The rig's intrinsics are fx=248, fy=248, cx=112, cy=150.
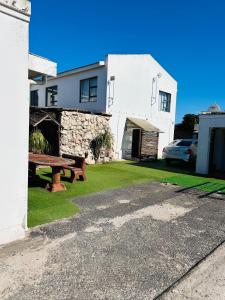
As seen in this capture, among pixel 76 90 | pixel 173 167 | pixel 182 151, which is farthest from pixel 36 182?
pixel 76 90

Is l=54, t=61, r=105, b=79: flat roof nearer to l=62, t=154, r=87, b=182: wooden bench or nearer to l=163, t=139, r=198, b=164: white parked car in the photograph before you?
l=163, t=139, r=198, b=164: white parked car

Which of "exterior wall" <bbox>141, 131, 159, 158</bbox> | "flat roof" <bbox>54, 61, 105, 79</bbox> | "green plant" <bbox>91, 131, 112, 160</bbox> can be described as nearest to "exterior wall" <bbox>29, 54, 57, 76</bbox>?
"green plant" <bbox>91, 131, 112, 160</bbox>

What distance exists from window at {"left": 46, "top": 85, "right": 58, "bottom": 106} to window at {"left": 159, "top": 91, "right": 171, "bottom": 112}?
9186mm

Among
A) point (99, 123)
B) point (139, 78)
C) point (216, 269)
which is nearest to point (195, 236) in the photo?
point (216, 269)

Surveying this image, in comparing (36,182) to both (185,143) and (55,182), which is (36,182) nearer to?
(55,182)

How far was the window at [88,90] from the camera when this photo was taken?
18.0 m

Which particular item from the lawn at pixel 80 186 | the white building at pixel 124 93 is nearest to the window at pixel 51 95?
the white building at pixel 124 93

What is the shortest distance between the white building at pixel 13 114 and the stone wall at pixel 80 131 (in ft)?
31.0

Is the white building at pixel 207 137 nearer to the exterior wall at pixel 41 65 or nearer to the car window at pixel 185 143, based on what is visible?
the car window at pixel 185 143

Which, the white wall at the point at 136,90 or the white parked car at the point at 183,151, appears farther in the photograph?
the white wall at the point at 136,90

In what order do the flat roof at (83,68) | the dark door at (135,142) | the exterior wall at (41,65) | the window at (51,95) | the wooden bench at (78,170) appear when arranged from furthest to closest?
1. the window at (51,95)
2. the dark door at (135,142)
3. the flat roof at (83,68)
4. the wooden bench at (78,170)
5. the exterior wall at (41,65)

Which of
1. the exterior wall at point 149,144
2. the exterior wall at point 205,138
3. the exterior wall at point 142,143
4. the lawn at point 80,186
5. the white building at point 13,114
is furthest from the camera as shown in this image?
the exterior wall at point 149,144

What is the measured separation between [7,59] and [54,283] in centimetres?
371

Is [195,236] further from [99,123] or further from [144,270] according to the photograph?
[99,123]
